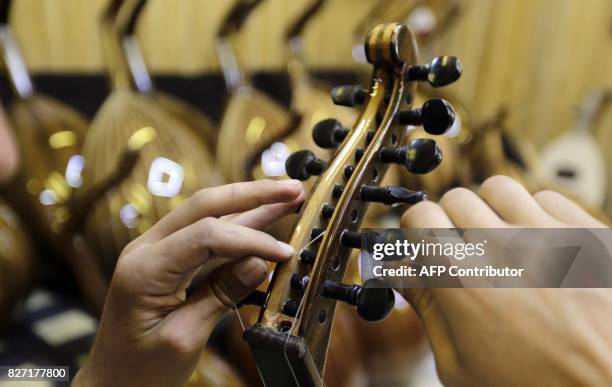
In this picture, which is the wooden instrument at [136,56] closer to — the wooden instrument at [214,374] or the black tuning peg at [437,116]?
the wooden instrument at [214,374]

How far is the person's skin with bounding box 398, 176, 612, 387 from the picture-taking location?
0.31m

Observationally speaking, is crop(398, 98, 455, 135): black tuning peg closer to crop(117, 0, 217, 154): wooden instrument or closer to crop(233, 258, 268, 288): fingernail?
crop(233, 258, 268, 288): fingernail

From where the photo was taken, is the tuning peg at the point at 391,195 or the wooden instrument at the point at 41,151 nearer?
the tuning peg at the point at 391,195

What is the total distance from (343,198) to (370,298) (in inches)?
3.0

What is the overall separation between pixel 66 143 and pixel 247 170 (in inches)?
16.5

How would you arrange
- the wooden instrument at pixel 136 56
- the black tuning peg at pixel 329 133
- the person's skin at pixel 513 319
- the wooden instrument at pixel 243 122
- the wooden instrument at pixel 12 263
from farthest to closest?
the wooden instrument at pixel 136 56 < the wooden instrument at pixel 12 263 < the wooden instrument at pixel 243 122 < the black tuning peg at pixel 329 133 < the person's skin at pixel 513 319

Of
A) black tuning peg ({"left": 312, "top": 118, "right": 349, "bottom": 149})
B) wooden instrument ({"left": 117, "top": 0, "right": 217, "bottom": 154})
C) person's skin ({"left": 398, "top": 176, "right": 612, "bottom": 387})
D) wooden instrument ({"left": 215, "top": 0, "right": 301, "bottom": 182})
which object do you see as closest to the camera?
person's skin ({"left": 398, "top": 176, "right": 612, "bottom": 387})

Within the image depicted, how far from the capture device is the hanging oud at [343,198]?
0.31 meters

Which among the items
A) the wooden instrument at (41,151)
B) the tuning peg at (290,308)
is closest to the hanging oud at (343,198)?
the tuning peg at (290,308)

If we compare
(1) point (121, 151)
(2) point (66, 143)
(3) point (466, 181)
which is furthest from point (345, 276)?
(2) point (66, 143)

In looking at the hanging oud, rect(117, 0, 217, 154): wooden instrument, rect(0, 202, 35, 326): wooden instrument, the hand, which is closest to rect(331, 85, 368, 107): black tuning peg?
the hanging oud

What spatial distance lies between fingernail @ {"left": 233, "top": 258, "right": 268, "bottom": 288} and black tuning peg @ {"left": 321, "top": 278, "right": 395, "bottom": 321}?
5 centimetres

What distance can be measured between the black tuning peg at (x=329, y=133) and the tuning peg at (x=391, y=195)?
0.06 meters

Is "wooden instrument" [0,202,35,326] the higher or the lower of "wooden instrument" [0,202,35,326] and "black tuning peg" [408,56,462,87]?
the lower
